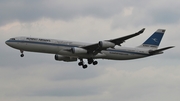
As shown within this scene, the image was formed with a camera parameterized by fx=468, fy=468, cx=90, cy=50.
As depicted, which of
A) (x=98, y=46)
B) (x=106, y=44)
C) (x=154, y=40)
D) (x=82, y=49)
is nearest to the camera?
(x=106, y=44)

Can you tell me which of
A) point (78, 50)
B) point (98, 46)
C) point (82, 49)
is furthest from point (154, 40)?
point (78, 50)

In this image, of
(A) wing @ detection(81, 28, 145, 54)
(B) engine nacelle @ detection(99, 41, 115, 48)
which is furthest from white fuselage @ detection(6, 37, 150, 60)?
(B) engine nacelle @ detection(99, 41, 115, 48)

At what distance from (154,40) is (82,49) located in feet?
57.8

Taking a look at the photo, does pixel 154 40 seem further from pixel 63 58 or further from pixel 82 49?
pixel 63 58

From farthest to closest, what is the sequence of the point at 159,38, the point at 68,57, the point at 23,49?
1. the point at 159,38
2. the point at 68,57
3. the point at 23,49

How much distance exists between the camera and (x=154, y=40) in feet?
280

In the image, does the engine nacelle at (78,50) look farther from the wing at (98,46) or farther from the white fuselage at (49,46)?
the wing at (98,46)

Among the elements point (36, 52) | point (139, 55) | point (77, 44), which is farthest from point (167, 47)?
point (36, 52)

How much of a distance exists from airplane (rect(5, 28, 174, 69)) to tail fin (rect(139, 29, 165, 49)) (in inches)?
78.3

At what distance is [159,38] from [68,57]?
18.7 meters

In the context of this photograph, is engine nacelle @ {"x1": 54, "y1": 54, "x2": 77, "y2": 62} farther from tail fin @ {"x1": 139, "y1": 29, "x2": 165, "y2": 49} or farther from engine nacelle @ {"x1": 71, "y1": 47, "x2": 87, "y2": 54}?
tail fin @ {"x1": 139, "y1": 29, "x2": 165, "y2": 49}

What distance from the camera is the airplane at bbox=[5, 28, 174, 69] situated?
71.1 m

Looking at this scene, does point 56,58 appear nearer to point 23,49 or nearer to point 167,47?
point 23,49

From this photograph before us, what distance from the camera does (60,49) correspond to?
2837 inches
